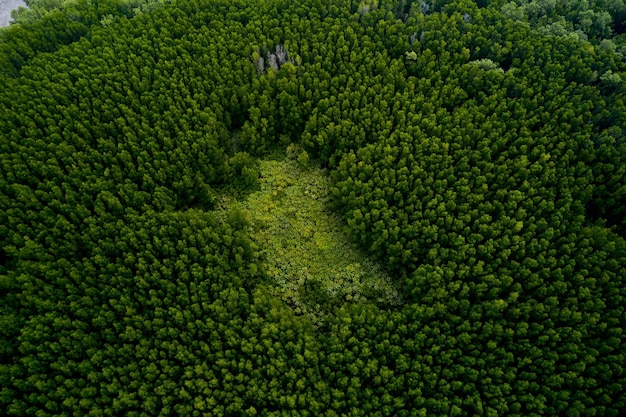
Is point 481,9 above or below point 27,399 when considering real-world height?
above

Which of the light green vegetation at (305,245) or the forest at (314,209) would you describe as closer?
the forest at (314,209)

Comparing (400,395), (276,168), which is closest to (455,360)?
(400,395)

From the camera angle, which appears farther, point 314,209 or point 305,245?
point 314,209

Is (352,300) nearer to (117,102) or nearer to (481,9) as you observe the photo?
(117,102)

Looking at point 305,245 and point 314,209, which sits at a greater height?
point 314,209
